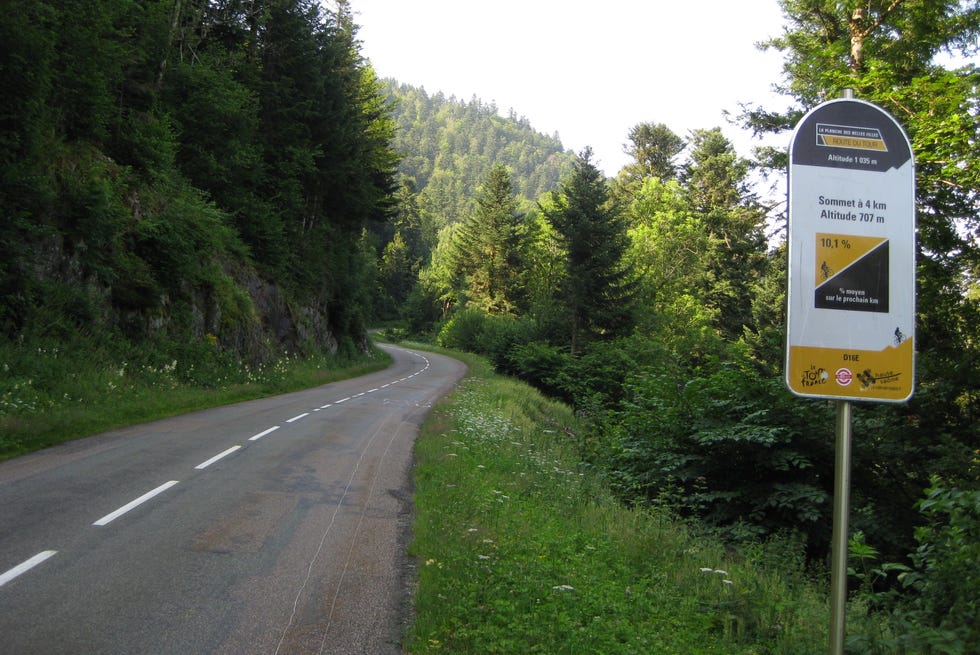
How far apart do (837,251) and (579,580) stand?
3.90 m

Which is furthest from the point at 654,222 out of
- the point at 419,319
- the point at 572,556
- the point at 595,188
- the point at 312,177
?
the point at 572,556

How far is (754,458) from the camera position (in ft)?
33.8

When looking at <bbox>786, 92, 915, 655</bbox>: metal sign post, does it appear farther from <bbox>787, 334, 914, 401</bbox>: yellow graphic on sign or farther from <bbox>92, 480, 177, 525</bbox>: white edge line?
<bbox>92, 480, 177, 525</bbox>: white edge line

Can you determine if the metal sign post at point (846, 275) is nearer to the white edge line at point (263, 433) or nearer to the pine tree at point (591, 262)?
the white edge line at point (263, 433)

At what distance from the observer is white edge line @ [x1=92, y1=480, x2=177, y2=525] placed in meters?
6.68

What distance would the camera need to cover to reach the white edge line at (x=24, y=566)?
4.98m

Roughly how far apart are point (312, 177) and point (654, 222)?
92.4 ft

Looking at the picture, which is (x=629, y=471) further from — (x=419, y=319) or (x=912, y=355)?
(x=419, y=319)

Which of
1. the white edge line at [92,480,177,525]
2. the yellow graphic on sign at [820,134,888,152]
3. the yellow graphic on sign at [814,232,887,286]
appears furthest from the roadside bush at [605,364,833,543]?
the yellow graphic on sign at [820,134,888,152]

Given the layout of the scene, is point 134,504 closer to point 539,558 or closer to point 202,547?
point 202,547

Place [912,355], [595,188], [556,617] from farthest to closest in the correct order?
[595,188]
[556,617]
[912,355]

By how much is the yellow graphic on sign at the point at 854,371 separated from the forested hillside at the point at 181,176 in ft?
51.6

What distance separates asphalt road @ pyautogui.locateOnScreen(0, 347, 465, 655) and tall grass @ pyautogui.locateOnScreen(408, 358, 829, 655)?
45cm

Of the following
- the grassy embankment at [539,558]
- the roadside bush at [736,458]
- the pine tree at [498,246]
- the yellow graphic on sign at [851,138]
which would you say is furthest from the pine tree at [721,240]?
the yellow graphic on sign at [851,138]
